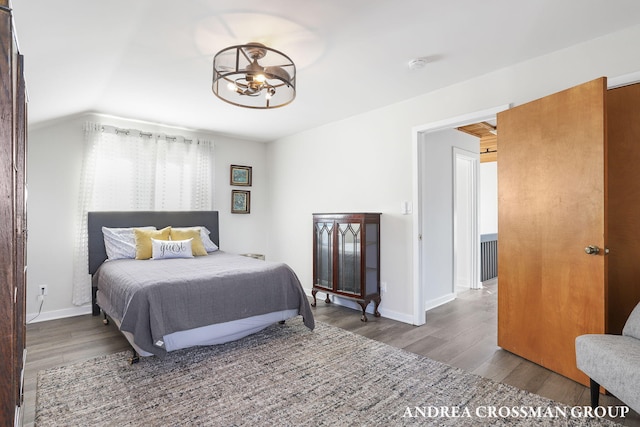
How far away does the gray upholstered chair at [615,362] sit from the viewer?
1615mm

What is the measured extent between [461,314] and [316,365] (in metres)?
2.13

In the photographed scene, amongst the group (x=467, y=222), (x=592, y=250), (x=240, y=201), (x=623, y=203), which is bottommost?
(x=592, y=250)

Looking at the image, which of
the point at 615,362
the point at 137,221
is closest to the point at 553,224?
the point at 615,362

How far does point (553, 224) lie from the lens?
239 centimetres

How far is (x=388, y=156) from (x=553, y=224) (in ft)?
5.85

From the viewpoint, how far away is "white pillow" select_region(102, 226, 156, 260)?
12.6 ft

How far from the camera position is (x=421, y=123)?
3.42 meters

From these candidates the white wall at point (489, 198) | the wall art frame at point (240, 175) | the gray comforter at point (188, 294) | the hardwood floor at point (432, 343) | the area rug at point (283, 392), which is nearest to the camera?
the area rug at point (283, 392)

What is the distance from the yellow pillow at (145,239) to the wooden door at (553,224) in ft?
12.0

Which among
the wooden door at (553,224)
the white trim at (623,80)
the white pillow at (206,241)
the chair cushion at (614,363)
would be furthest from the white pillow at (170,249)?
the white trim at (623,80)

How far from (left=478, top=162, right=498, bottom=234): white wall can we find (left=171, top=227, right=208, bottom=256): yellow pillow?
5.09 metres

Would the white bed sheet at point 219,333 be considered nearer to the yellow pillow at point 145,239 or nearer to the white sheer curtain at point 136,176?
the yellow pillow at point 145,239

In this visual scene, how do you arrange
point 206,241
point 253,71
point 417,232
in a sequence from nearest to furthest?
point 253,71
point 417,232
point 206,241

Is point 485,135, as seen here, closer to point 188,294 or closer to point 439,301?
→ point 439,301
